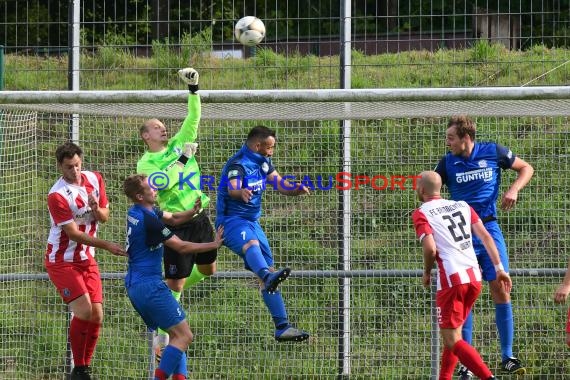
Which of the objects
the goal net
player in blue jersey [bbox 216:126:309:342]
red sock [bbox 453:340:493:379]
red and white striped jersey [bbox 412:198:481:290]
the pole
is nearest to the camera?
red sock [bbox 453:340:493:379]

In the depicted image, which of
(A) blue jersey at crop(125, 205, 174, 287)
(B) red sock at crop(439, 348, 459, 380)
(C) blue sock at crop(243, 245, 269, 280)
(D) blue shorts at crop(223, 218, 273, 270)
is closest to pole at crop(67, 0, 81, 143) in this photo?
(D) blue shorts at crop(223, 218, 273, 270)

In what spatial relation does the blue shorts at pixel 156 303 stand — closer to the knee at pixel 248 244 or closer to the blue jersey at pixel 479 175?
the knee at pixel 248 244

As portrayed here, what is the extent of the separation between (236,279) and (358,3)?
338 inches

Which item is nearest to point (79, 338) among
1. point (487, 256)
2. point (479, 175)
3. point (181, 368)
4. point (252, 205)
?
point (181, 368)

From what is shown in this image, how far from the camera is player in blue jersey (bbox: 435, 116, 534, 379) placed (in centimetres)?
860

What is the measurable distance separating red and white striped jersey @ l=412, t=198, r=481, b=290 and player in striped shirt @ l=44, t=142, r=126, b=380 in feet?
9.10

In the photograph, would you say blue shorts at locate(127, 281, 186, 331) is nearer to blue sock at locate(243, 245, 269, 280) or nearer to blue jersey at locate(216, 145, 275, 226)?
blue sock at locate(243, 245, 269, 280)

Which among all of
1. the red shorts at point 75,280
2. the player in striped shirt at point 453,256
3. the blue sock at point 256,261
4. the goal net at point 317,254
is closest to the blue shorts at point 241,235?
the blue sock at point 256,261

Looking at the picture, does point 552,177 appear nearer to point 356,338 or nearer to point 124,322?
point 356,338

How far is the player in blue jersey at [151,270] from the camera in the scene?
26.1 feet

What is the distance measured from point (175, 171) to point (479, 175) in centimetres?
259

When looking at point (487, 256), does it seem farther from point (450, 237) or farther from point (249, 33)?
point (249, 33)

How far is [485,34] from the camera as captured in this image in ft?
39.0

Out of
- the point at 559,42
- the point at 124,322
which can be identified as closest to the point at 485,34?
the point at 559,42
